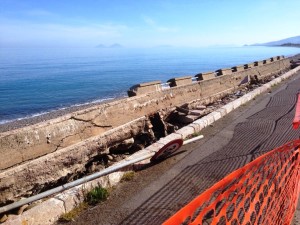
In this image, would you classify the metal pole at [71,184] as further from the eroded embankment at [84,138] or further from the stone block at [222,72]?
the stone block at [222,72]

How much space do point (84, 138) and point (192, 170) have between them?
9.95 feet

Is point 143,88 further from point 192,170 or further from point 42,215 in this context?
point 42,215

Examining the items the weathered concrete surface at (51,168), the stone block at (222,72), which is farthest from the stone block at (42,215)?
the stone block at (222,72)

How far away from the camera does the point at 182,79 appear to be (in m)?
13.2

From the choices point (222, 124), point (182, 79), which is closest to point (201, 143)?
point (222, 124)

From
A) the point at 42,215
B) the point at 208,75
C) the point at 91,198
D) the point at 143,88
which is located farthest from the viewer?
the point at 208,75

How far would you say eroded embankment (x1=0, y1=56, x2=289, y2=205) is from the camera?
5895 millimetres

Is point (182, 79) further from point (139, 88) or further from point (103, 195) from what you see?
point (103, 195)

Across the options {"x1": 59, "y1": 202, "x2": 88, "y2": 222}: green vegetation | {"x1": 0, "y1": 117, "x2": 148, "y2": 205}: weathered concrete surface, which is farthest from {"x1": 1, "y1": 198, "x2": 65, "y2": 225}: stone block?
{"x1": 0, "y1": 117, "x2": 148, "y2": 205}: weathered concrete surface

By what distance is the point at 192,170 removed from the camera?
21.4 feet

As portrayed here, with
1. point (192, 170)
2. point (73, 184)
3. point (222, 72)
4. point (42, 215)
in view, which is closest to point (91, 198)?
point (73, 184)

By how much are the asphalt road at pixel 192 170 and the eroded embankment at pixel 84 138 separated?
1.70 m

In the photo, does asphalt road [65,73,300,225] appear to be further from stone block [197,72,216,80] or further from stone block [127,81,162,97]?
stone block [197,72,216,80]

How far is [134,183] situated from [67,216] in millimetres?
1595
